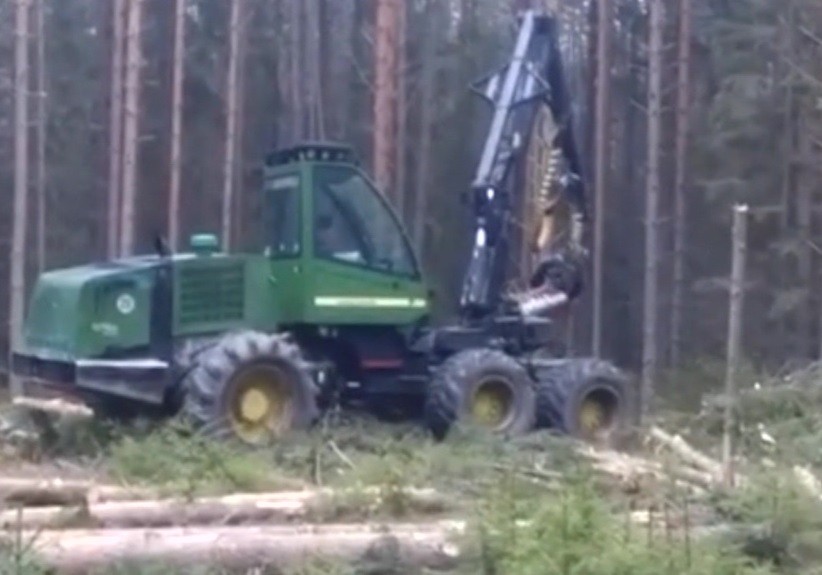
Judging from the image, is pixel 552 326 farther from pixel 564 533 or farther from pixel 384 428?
pixel 564 533

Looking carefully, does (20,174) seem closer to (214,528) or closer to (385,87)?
(385,87)

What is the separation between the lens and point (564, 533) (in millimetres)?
9414

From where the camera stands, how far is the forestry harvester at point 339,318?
55.9ft

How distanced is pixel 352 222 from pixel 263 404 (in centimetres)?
204

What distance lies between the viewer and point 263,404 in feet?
56.2

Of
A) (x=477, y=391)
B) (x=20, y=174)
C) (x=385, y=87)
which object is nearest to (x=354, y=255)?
(x=477, y=391)

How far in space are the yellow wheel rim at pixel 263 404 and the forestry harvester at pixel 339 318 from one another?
1 centimetres

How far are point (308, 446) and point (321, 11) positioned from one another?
96.4ft

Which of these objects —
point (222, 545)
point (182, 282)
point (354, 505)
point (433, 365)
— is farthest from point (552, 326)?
point (222, 545)

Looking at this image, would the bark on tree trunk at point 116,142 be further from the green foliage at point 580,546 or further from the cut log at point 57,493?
the green foliage at point 580,546

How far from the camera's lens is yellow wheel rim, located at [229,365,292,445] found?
55.6 feet

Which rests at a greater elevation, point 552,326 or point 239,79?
point 239,79

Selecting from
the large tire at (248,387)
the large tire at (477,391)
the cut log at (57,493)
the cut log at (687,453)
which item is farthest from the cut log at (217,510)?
the large tire at (477,391)

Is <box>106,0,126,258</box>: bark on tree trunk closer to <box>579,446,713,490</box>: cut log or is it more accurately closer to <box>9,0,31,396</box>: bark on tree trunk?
<box>9,0,31,396</box>: bark on tree trunk
